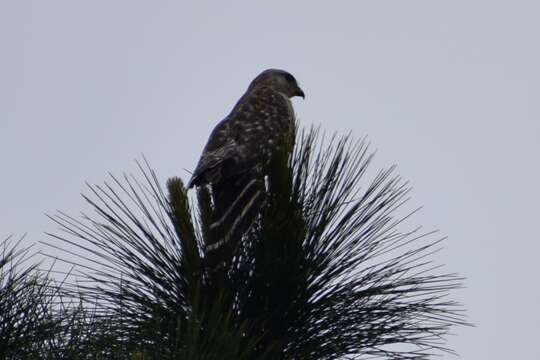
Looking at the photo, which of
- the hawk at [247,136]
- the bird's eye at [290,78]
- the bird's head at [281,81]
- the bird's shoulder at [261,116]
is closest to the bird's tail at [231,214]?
the hawk at [247,136]

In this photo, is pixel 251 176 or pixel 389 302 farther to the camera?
pixel 251 176

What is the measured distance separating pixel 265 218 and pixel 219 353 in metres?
0.86

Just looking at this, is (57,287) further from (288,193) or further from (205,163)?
(205,163)

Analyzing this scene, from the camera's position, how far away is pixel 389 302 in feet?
10.3

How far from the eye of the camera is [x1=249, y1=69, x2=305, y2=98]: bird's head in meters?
7.07

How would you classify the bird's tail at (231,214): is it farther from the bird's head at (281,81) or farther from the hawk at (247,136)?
the bird's head at (281,81)

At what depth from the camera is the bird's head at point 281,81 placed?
23.2 feet

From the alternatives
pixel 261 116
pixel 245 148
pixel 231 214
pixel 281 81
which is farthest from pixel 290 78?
pixel 231 214

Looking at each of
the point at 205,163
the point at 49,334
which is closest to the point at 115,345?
the point at 49,334

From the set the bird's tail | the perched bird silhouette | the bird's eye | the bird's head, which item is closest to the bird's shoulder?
the perched bird silhouette

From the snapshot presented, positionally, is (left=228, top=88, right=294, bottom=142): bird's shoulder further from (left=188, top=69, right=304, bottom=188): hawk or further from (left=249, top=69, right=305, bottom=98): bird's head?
(left=249, top=69, right=305, bottom=98): bird's head

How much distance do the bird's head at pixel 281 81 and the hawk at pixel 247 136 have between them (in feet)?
0.11

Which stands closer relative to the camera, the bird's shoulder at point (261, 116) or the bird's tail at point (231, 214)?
the bird's tail at point (231, 214)

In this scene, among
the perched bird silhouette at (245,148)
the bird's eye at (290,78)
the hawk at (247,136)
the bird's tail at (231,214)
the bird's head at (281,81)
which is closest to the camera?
the bird's tail at (231,214)
